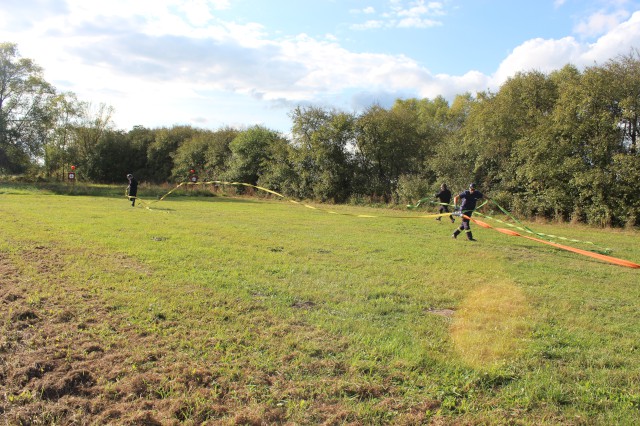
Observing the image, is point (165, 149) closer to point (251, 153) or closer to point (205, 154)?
point (205, 154)

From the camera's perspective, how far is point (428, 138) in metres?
28.5

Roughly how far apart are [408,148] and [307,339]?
25544mm

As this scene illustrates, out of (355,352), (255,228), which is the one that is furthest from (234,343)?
(255,228)

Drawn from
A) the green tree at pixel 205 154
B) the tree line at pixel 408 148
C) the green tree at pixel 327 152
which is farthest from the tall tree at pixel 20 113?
the green tree at pixel 327 152

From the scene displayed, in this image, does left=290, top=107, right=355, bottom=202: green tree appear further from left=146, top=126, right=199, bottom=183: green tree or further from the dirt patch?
the dirt patch

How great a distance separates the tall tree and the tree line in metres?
0.09

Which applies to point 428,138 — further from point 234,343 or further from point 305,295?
point 234,343

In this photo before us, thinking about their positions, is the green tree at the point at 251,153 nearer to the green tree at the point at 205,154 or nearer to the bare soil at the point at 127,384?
the green tree at the point at 205,154

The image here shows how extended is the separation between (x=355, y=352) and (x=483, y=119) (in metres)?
21.7

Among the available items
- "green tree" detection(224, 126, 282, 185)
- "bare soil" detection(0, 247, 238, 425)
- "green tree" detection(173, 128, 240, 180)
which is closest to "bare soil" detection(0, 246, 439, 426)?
"bare soil" detection(0, 247, 238, 425)

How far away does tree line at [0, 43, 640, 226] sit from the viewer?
18.5 m

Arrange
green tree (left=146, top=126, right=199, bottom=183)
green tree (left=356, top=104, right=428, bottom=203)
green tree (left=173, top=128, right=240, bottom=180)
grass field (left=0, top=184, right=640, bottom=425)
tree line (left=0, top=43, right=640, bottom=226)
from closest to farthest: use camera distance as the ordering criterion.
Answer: grass field (left=0, top=184, right=640, bottom=425), tree line (left=0, top=43, right=640, bottom=226), green tree (left=356, top=104, right=428, bottom=203), green tree (left=173, top=128, right=240, bottom=180), green tree (left=146, top=126, right=199, bottom=183)

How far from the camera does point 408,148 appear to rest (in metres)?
28.8

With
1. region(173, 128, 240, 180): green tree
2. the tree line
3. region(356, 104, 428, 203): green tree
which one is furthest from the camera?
region(173, 128, 240, 180): green tree
